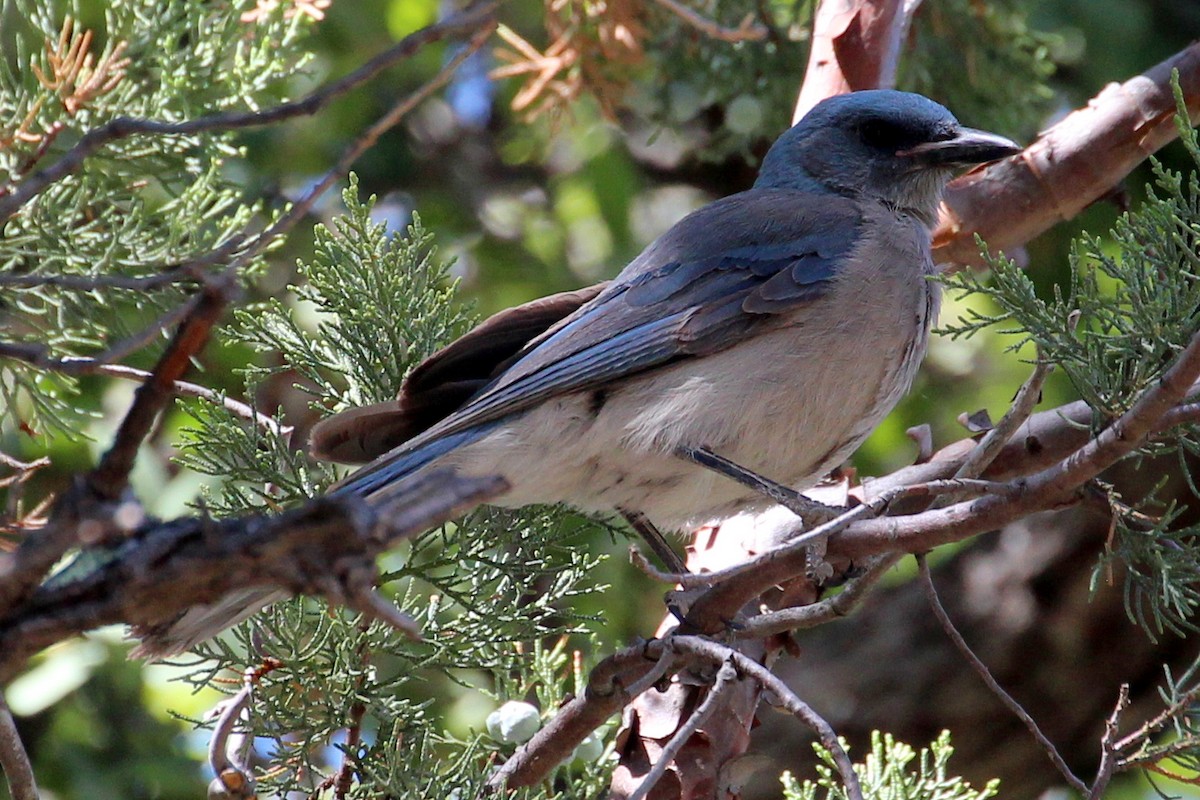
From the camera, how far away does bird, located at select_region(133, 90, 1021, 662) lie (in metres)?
3.16

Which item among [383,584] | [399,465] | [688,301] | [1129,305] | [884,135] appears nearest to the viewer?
[1129,305]

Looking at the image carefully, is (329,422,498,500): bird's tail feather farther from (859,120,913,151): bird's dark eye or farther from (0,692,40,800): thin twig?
(859,120,913,151): bird's dark eye

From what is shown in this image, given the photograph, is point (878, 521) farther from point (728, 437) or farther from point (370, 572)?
point (370, 572)

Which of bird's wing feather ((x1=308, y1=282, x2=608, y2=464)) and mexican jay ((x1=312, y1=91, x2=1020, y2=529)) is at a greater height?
bird's wing feather ((x1=308, y1=282, x2=608, y2=464))

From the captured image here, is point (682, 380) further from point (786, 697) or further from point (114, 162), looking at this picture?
point (114, 162)

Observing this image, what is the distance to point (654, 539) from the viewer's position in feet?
11.5

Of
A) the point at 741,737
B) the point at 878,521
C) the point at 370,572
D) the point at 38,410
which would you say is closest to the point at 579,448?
the point at 741,737

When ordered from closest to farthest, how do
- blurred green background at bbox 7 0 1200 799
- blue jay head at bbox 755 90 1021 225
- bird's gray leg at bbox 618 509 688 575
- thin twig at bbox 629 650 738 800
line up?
1. thin twig at bbox 629 650 738 800
2. bird's gray leg at bbox 618 509 688 575
3. blue jay head at bbox 755 90 1021 225
4. blurred green background at bbox 7 0 1200 799

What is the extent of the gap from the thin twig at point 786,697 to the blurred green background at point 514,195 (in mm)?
1360

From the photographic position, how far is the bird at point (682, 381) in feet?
10.4

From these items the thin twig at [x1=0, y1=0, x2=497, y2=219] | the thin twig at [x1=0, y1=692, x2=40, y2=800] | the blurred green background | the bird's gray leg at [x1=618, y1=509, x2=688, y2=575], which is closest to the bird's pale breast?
the bird's gray leg at [x1=618, y1=509, x2=688, y2=575]

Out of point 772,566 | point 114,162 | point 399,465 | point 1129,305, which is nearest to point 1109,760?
point 772,566

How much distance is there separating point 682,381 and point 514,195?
3.31 m

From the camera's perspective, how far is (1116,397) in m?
2.20
